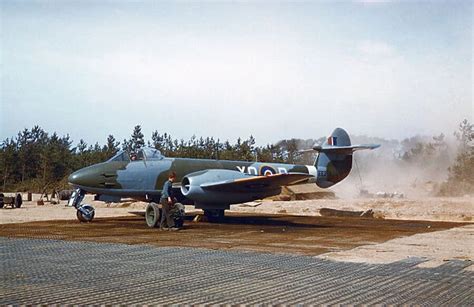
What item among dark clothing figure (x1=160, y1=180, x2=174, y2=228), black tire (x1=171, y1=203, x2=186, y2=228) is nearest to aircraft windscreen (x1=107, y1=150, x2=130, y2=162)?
dark clothing figure (x1=160, y1=180, x2=174, y2=228)

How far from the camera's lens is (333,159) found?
2506 centimetres

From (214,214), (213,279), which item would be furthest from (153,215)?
(213,279)

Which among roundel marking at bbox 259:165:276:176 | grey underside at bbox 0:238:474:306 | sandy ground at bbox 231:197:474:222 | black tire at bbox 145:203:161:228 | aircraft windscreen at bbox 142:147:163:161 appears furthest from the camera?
sandy ground at bbox 231:197:474:222

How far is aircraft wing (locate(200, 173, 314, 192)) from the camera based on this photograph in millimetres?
17344

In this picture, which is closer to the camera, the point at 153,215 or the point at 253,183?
the point at 153,215

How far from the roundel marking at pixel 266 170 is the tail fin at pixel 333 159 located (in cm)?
364

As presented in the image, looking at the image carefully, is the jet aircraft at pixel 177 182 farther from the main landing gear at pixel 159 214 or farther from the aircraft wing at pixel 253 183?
the main landing gear at pixel 159 214

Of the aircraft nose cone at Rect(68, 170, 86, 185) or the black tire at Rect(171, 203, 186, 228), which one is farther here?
the aircraft nose cone at Rect(68, 170, 86, 185)

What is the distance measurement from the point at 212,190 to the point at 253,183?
5.09 ft

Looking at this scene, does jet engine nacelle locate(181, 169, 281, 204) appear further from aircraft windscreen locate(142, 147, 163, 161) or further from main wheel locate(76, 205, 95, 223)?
main wheel locate(76, 205, 95, 223)

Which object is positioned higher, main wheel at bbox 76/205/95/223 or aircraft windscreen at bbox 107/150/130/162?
aircraft windscreen at bbox 107/150/130/162

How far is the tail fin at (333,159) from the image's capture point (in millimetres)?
24844

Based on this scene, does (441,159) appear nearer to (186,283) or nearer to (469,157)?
(469,157)

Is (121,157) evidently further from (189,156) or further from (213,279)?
(189,156)
